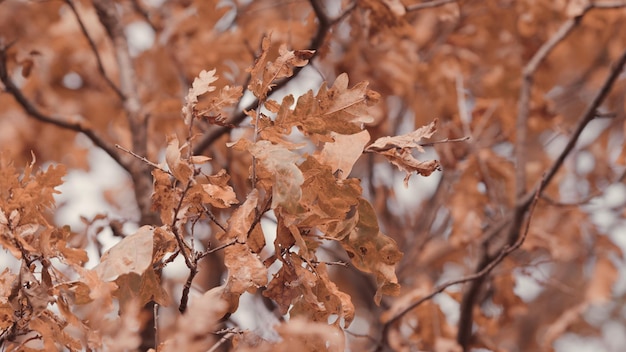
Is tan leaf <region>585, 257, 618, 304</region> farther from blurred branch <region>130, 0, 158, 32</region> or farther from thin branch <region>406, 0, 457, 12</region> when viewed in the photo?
blurred branch <region>130, 0, 158, 32</region>

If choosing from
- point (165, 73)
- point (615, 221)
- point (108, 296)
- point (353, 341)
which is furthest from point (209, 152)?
point (615, 221)

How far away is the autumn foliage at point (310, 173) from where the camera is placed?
1.00 metres

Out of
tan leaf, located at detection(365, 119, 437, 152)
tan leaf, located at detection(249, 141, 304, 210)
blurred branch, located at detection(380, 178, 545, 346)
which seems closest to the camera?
tan leaf, located at detection(249, 141, 304, 210)

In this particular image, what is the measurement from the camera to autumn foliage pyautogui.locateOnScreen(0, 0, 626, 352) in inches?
39.4

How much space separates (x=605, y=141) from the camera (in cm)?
314

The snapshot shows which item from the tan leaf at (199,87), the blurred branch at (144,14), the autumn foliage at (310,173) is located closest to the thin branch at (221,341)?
the autumn foliage at (310,173)

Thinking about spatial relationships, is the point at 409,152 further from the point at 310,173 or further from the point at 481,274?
the point at 481,274

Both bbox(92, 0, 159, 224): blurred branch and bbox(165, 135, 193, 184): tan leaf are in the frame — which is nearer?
bbox(165, 135, 193, 184): tan leaf

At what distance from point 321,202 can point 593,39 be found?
2.58 metres

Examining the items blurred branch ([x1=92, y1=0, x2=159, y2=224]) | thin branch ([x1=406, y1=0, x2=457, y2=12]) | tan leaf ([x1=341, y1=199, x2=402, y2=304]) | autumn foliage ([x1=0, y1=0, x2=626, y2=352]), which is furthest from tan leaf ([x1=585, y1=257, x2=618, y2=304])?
tan leaf ([x1=341, y1=199, x2=402, y2=304])

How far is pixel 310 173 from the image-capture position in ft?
3.31

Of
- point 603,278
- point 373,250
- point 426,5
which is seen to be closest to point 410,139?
point 373,250

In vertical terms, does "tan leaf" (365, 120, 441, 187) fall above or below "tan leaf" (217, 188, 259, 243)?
below

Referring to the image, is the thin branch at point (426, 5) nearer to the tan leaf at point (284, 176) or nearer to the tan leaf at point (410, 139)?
the tan leaf at point (410, 139)
